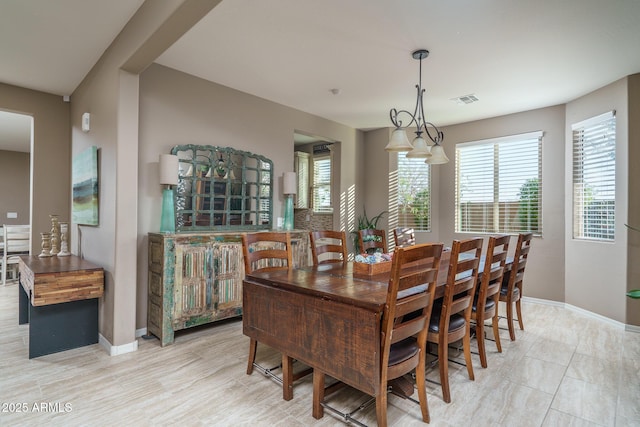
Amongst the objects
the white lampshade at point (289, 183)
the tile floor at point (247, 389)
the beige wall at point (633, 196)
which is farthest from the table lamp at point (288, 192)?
the beige wall at point (633, 196)

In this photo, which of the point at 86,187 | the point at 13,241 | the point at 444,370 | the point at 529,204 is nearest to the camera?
the point at 444,370

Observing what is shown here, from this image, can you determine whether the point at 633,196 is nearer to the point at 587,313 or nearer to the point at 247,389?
the point at 587,313

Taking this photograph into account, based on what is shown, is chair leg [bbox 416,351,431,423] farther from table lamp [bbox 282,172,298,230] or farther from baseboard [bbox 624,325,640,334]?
baseboard [bbox 624,325,640,334]

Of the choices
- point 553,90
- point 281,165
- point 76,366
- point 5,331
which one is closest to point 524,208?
point 553,90

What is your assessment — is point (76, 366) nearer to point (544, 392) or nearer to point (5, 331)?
point (5, 331)

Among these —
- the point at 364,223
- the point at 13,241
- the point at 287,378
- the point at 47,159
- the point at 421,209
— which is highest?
the point at 47,159

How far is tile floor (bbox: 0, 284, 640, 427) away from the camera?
1.97m

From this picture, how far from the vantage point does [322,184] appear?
6.20 m

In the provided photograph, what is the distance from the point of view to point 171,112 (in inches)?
138

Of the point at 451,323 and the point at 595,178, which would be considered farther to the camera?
the point at 595,178

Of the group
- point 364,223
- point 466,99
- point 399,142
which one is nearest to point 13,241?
point 364,223

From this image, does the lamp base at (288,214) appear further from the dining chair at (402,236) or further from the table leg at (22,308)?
the table leg at (22,308)

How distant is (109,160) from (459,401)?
337 centimetres

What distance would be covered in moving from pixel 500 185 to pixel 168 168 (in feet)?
15.0
